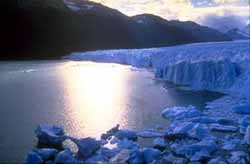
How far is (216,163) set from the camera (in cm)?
849

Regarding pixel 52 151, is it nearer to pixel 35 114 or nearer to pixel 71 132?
pixel 71 132

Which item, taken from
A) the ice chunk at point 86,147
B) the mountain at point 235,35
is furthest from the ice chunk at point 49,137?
the mountain at point 235,35

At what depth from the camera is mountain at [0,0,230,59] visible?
57.8 metres

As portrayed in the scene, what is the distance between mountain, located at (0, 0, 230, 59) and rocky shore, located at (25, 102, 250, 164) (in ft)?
133

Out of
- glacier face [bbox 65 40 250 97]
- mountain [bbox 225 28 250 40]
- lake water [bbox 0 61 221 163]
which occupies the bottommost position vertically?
lake water [bbox 0 61 221 163]

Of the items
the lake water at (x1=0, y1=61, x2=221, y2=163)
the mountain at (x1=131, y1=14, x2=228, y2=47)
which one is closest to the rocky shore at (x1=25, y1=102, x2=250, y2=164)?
the lake water at (x1=0, y1=61, x2=221, y2=163)

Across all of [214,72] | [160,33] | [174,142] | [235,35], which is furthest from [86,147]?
[235,35]

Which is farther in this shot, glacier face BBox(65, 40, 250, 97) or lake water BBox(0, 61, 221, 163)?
glacier face BBox(65, 40, 250, 97)

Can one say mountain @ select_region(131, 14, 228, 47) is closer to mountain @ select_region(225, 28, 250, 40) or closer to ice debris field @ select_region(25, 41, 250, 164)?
mountain @ select_region(225, 28, 250, 40)

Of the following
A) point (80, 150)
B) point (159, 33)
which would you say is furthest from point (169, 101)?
point (159, 33)

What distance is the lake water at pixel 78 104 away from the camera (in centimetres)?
1146

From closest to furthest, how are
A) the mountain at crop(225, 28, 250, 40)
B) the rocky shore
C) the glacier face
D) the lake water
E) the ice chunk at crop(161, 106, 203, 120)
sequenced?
1. the rocky shore
2. the lake water
3. the ice chunk at crop(161, 106, 203, 120)
4. the glacier face
5. the mountain at crop(225, 28, 250, 40)

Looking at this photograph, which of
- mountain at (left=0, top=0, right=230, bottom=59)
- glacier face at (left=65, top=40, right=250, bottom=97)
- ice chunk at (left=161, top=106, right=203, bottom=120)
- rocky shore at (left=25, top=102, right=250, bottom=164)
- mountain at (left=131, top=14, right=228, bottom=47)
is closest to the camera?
rocky shore at (left=25, top=102, right=250, bottom=164)

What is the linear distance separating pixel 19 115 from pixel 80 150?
16.6ft
